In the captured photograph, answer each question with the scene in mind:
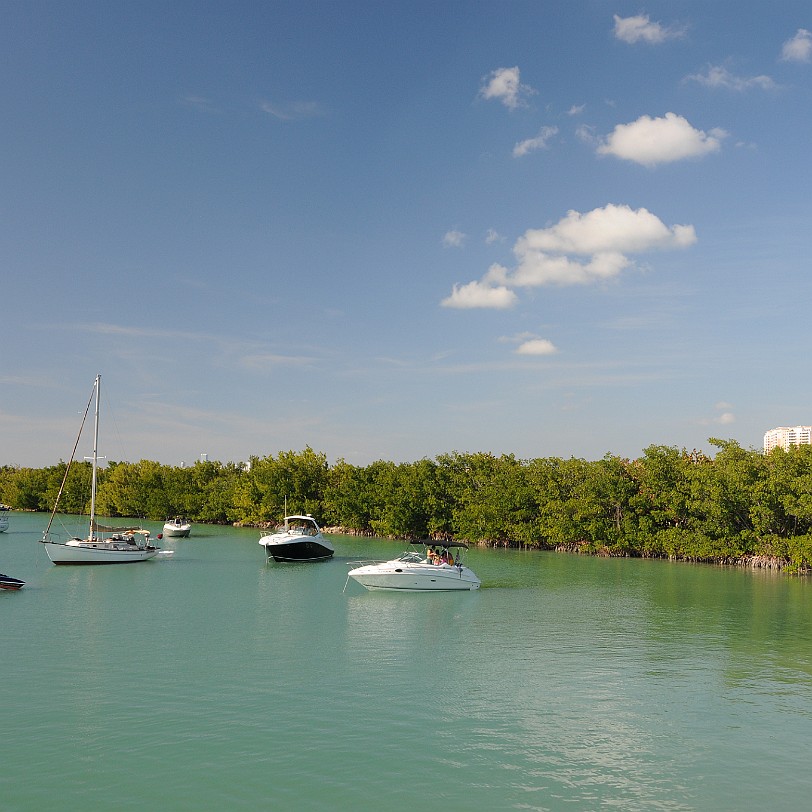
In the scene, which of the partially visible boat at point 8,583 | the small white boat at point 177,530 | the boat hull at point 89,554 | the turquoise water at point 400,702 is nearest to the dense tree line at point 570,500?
the small white boat at point 177,530

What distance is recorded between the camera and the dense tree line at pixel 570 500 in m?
56.9

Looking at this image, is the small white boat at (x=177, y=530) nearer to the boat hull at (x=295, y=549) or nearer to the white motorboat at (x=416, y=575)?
the boat hull at (x=295, y=549)

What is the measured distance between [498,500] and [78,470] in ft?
301

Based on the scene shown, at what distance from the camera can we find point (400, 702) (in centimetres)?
2014

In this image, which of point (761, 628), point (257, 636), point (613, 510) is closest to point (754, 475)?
point (613, 510)

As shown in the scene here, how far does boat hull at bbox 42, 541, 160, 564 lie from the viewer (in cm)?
4966

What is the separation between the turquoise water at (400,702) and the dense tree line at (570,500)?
68.8 feet

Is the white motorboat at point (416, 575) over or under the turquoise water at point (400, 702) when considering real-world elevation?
over

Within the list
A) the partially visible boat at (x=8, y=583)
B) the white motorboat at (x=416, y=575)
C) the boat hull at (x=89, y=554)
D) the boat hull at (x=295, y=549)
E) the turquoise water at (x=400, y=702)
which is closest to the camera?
the turquoise water at (x=400, y=702)

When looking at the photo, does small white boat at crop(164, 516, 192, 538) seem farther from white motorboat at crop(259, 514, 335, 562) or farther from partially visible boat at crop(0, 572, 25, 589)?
partially visible boat at crop(0, 572, 25, 589)

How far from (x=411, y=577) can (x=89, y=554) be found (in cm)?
2489

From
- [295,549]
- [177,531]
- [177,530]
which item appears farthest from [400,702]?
[177,531]

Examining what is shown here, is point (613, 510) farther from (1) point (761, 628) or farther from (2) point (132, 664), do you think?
(2) point (132, 664)

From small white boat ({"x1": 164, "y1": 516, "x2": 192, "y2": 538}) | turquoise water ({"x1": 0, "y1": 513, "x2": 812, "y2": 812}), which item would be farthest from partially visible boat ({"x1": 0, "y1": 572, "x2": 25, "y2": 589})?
small white boat ({"x1": 164, "y1": 516, "x2": 192, "y2": 538})
